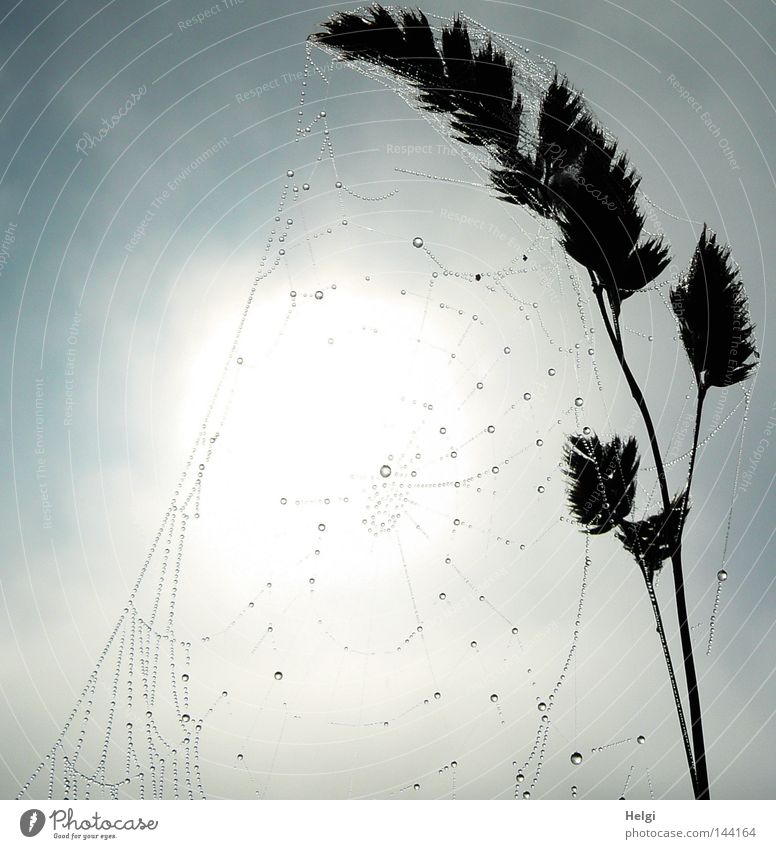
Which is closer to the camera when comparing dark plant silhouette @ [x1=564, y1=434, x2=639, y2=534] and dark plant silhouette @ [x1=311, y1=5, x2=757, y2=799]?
dark plant silhouette @ [x1=311, y1=5, x2=757, y2=799]

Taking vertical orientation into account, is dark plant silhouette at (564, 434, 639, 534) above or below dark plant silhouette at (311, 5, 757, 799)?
below

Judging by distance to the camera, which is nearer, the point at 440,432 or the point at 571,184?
the point at 571,184

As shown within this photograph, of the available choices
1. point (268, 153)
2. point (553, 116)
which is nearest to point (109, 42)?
point (268, 153)

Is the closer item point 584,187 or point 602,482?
point 584,187

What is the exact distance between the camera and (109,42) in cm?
363

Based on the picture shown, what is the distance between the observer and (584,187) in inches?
136

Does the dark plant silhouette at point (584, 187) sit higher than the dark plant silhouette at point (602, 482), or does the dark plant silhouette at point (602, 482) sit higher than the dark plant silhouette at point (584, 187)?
the dark plant silhouette at point (584, 187)

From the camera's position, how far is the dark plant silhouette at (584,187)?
3395 mm

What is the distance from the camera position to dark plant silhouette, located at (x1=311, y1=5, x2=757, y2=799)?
339 cm

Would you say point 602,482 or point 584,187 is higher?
point 584,187

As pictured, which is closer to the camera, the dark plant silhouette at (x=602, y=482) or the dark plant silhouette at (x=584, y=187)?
the dark plant silhouette at (x=584, y=187)
